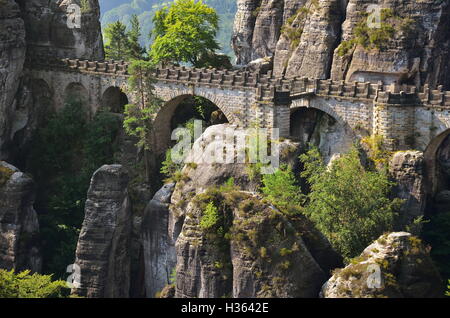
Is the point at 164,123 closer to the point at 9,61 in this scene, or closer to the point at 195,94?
the point at 195,94

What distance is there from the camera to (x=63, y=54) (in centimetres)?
6203

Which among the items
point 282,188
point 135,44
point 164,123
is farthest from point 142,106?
point 135,44

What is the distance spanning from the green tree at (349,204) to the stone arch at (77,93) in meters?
19.5

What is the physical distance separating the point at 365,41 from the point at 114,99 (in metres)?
18.2

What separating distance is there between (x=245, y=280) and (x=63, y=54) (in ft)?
114

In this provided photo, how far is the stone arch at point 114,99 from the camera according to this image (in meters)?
58.9

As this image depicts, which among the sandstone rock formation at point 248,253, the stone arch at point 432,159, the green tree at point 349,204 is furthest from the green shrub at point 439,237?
the sandstone rock formation at point 248,253

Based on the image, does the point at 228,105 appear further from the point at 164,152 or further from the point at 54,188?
the point at 54,188

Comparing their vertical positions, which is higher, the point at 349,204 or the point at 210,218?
the point at 349,204

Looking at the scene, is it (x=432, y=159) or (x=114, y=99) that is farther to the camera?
(x=114, y=99)

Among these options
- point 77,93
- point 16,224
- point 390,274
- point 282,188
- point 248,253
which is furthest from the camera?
point 77,93

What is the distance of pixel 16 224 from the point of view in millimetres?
52000

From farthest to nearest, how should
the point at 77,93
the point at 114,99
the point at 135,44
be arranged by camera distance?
the point at 135,44 < the point at 77,93 < the point at 114,99

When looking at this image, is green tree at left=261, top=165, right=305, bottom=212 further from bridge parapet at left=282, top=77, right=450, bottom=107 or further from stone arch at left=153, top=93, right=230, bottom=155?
stone arch at left=153, top=93, right=230, bottom=155
